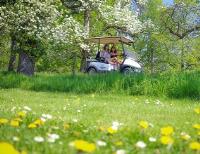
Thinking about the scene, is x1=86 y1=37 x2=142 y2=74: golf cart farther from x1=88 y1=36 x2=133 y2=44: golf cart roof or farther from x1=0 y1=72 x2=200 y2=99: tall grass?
x1=0 y1=72 x2=200 y2=99: tall grass

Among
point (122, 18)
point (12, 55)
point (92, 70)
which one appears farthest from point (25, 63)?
point (12, 55)

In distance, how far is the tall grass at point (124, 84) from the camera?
43.2 ft

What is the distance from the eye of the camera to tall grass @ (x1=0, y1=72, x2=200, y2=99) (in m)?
13.2

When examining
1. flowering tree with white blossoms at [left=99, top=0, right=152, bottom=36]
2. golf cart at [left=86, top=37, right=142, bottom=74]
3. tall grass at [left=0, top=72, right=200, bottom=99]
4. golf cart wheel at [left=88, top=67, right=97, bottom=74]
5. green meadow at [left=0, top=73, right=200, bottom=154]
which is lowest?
green meadow at [left=0, top=73, right=200, bottom=154]

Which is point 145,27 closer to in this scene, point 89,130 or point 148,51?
point 148,51

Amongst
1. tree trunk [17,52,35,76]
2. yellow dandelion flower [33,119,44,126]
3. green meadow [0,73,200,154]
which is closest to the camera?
green meadow [0,73,200,154]

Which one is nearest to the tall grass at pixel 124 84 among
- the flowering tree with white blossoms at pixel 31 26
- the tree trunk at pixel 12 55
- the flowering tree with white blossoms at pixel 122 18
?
the flowering tree with white blossoms at pixel 31 26

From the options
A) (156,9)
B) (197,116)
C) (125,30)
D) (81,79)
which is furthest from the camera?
(156,9)

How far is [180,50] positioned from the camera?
4278cm

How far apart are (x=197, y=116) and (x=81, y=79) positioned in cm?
907

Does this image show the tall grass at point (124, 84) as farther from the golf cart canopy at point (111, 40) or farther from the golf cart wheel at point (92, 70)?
the golf cart canopy at point (111, 40)

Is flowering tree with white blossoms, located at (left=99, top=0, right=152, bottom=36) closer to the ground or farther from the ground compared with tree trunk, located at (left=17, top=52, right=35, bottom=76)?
farther from the ground

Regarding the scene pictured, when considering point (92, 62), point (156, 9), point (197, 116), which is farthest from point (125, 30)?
point (197, 116)

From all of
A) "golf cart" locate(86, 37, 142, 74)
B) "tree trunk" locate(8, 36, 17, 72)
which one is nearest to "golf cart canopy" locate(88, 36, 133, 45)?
"golf cart" locate(86, 37, 142, 74)
